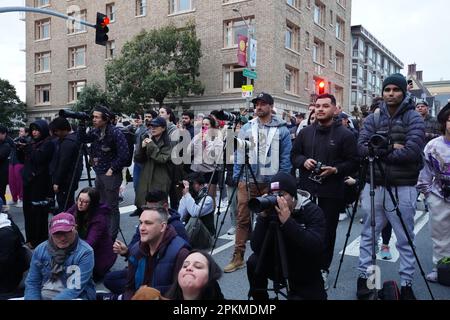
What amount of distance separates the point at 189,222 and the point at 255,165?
1280 millimetres

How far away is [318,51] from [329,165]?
26.7 m

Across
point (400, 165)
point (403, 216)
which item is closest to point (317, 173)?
point (400, 165)

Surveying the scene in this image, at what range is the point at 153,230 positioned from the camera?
9.62 ft

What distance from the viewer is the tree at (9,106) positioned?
3062cm

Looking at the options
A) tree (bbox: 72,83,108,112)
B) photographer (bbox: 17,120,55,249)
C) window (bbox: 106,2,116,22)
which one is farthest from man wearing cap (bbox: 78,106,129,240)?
window (bbox: 106,2,116,22)

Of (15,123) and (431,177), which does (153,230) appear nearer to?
(431,177)

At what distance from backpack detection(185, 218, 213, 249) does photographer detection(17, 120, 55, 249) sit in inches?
82.0

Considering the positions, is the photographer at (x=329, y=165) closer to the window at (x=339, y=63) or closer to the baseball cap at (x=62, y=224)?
the baseball cap at (x=62, y=224)

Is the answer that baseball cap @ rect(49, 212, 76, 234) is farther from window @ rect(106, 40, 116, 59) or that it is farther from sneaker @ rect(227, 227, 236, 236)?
window @ rect(106, 40, 116, 59)

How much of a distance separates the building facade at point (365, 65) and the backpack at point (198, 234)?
111ft

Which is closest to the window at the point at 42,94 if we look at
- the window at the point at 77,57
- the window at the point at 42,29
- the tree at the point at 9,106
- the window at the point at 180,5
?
the tree at the point at 9,106

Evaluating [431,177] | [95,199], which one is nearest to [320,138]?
[431,177]

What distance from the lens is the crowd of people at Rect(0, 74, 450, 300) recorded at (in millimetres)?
2811

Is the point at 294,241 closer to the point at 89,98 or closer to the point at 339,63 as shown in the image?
the point at 89,98
